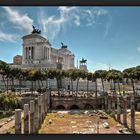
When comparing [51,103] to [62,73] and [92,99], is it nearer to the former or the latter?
[92,99]

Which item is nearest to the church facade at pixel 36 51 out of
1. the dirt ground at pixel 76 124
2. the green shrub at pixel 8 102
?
the green shrub at pixel 8 102

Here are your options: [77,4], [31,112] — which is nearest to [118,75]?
[31,112]

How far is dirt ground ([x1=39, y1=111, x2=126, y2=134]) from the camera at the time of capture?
23500mm

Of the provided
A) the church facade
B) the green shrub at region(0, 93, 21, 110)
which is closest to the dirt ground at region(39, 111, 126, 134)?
the green shrub at region(0, 93, 21, 110)

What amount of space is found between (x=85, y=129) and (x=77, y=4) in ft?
59.7

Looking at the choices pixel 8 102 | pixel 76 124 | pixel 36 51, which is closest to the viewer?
A: pixel 76 124

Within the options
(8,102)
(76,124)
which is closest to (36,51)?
(8,102)

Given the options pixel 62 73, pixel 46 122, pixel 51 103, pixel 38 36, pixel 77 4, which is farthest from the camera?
pixel 38 36

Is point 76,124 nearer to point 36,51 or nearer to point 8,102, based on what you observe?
point 8,102

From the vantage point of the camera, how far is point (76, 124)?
27000 mm

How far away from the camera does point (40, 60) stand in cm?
7081

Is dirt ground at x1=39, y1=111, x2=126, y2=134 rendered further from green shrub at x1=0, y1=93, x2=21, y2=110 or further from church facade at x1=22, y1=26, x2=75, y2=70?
church facade at x1=22, y1=26, x2=75, y2=70

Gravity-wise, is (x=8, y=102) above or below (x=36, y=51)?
below

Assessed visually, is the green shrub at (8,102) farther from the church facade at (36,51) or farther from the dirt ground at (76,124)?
the church facade at (36,51)
